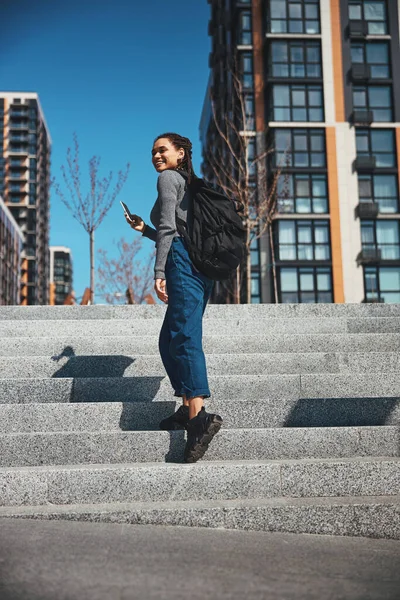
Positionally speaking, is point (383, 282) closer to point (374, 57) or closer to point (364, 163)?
point (364, 163)

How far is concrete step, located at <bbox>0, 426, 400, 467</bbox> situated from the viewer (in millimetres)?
3738

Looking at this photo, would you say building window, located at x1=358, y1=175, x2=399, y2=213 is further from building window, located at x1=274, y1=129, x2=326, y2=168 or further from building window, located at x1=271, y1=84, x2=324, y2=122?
building window, located at x1=271, y1=84, x2=324, y2=122

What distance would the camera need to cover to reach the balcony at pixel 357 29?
129 ft

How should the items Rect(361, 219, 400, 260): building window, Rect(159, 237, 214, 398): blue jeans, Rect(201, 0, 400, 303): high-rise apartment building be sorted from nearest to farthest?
Rect(159, 237, 214, 398): blue jeans → Rect(201, 0, 400, 303): high-rise apartment building → Rect(361, 219, 400, 260): building window

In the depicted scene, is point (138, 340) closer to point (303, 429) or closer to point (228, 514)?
point (303, 429)

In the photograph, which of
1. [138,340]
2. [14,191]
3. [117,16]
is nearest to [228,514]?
[138,340]

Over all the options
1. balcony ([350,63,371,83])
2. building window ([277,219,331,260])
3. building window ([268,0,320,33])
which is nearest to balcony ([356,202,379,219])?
building window ([277,219,331,260])

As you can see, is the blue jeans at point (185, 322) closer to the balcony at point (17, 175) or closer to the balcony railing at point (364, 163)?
the balcony railing at point (364, 163)

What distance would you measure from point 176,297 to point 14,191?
99.3m

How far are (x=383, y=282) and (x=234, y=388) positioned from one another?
34.3 meters

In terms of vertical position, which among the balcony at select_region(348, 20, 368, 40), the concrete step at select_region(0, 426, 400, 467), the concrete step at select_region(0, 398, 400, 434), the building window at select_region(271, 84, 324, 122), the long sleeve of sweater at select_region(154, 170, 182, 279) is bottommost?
the concrete step at select_region(0, 426, 400, 467)

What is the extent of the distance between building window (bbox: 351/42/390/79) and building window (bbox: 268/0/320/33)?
2690 mm

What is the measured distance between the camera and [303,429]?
151 inches

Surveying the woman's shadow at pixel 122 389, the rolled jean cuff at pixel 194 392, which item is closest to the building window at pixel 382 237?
the woman's shadow at pixel 122 389
